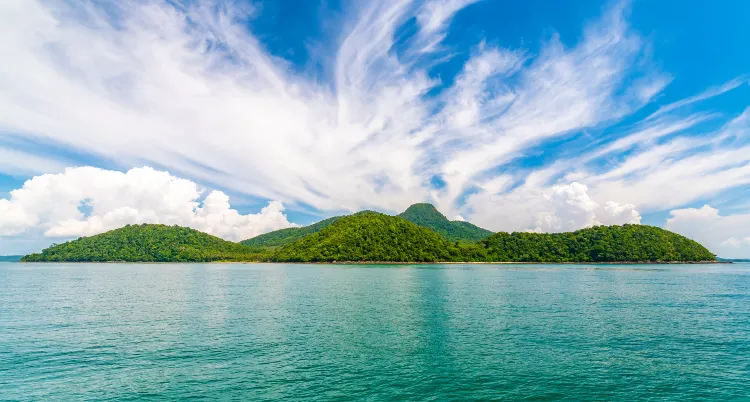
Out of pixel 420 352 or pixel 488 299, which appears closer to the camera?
pixel 420 352

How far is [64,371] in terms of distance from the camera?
30656 millimetres

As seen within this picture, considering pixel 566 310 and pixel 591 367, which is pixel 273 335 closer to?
pixel 591 367

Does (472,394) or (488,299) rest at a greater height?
(488,299)

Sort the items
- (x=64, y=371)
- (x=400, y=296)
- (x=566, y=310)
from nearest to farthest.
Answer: (x=64, y=371)
(x=566, y=310)
(x=400, y=296)

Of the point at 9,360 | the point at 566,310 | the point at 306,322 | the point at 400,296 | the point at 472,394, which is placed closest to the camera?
the point at 472,394

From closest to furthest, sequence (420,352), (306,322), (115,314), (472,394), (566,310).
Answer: (472,394) < (420,352) < (306,322) < (115,314) < (566,310)

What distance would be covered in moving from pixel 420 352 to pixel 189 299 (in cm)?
5507

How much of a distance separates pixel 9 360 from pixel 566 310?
215 ft

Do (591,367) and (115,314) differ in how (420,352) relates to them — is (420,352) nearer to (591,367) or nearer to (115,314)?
(591,367)

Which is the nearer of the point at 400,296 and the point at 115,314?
the point at 115,314

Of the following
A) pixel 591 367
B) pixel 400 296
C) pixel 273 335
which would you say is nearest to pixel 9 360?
pixel 273 335

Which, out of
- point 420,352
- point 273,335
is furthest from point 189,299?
point 420,352

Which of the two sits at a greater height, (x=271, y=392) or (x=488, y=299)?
(x=488, y=299)

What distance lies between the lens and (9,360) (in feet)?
109
